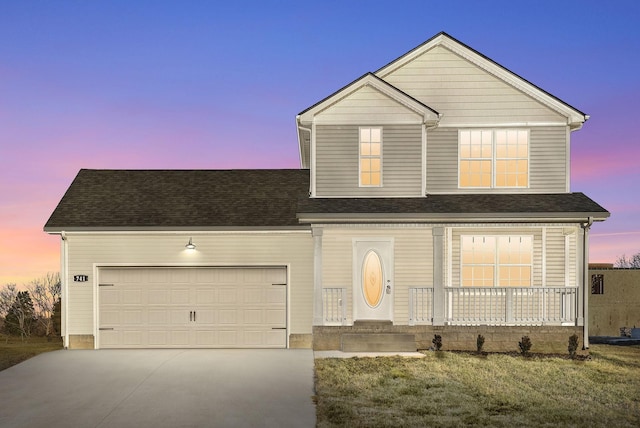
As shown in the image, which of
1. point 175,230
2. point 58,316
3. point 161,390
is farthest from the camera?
point 58,316

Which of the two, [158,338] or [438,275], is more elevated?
[438,275]

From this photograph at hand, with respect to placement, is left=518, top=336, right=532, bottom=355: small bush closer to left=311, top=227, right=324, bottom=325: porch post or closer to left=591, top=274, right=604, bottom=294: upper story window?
left=311, top=227, right=324, bottom=325: porch post

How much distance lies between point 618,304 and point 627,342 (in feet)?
19.5

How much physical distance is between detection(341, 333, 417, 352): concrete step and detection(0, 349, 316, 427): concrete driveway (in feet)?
3.82

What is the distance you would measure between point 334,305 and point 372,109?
5840 mm

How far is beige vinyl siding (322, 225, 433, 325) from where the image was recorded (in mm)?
16141

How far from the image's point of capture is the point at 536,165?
1711cm

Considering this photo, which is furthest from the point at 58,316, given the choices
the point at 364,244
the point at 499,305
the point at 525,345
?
the point at 525,345

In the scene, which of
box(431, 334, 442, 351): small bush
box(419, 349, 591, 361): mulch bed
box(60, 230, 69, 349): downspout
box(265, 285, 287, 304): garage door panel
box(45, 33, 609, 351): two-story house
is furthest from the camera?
box(265, 285, 287, 304): garage door panel

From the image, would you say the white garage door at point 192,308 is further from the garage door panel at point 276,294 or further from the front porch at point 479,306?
the front porch at point 479,306

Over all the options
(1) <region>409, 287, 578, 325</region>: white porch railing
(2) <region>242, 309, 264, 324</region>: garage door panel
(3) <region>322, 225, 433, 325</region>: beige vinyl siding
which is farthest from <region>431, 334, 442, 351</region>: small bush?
(2) <region>242, 309, 264, 324</region>: garage door panel

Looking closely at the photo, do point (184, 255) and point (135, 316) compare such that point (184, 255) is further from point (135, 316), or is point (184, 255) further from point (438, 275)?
point (438, 275)

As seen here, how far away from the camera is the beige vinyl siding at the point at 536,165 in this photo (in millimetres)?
17078

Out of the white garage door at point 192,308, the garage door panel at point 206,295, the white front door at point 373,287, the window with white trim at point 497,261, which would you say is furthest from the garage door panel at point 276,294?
the window with white trim at point 497,261
